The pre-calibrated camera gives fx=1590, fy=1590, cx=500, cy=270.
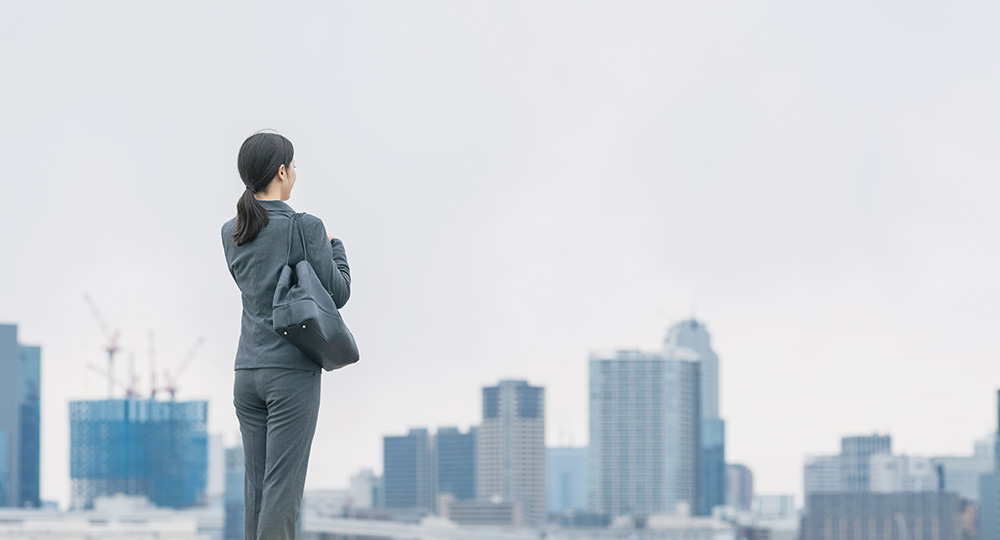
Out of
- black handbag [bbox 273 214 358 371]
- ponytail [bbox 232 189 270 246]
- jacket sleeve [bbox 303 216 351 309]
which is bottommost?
black handbag [bbox 273 214 358 371]

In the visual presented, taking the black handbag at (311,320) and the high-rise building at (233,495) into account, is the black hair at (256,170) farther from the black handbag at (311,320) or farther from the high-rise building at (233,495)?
the high-rise building at (233,495)

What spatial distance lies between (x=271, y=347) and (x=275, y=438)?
1.22 feet

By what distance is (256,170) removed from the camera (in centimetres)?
660

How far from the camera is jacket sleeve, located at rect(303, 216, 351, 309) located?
636 cm

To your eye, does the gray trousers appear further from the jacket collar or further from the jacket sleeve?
the jacket collar

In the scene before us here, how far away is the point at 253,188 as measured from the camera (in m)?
6.64

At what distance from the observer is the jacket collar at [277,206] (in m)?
6.54

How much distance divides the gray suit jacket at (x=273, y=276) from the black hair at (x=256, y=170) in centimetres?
4

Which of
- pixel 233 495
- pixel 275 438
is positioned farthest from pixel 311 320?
pixel 233 495

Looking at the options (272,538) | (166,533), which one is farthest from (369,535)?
(272,538)

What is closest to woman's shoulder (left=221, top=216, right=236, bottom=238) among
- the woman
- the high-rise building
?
the woman

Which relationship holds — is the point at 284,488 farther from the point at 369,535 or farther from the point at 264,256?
the point at 369,535

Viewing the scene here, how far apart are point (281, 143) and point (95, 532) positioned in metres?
194

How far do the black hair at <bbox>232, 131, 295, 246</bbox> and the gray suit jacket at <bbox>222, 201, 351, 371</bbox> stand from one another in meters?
0.04
